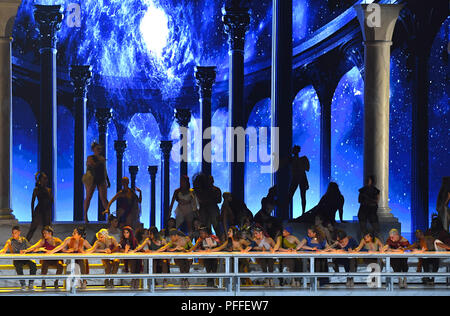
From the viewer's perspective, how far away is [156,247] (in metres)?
14.6

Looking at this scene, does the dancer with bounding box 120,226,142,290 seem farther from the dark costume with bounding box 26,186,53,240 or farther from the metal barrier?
the dark costume with bounding box 26,186,53,240

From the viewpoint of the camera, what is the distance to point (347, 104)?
31.9 meters

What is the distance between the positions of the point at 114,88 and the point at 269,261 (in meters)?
30.2

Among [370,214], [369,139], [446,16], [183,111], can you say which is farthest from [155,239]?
[183,111]

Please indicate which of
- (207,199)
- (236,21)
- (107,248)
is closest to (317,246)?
(207,199)

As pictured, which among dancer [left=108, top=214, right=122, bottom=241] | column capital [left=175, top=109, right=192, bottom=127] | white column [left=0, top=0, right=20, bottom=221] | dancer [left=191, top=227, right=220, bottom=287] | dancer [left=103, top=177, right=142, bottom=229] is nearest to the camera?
dancer [left=191, top=227, right=220, bottom=287]

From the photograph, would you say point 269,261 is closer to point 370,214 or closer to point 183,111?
point 370,214

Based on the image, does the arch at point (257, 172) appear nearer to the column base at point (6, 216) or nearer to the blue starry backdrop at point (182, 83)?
the blue starry backdrop at point (182, 83)

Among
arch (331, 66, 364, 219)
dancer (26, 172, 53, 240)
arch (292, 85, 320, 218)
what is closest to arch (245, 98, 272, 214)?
arch (292, 85, 320, 218)

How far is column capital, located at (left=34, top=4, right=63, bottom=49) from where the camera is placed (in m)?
24.3

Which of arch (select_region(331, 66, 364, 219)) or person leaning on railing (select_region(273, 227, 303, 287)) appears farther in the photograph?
arch (select_region(331, 66, 364, 219))

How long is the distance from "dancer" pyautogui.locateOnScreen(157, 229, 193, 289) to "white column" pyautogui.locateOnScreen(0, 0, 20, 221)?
593cm

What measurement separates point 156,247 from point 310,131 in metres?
20.7

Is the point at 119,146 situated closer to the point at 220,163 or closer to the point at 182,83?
the point at 220,163
